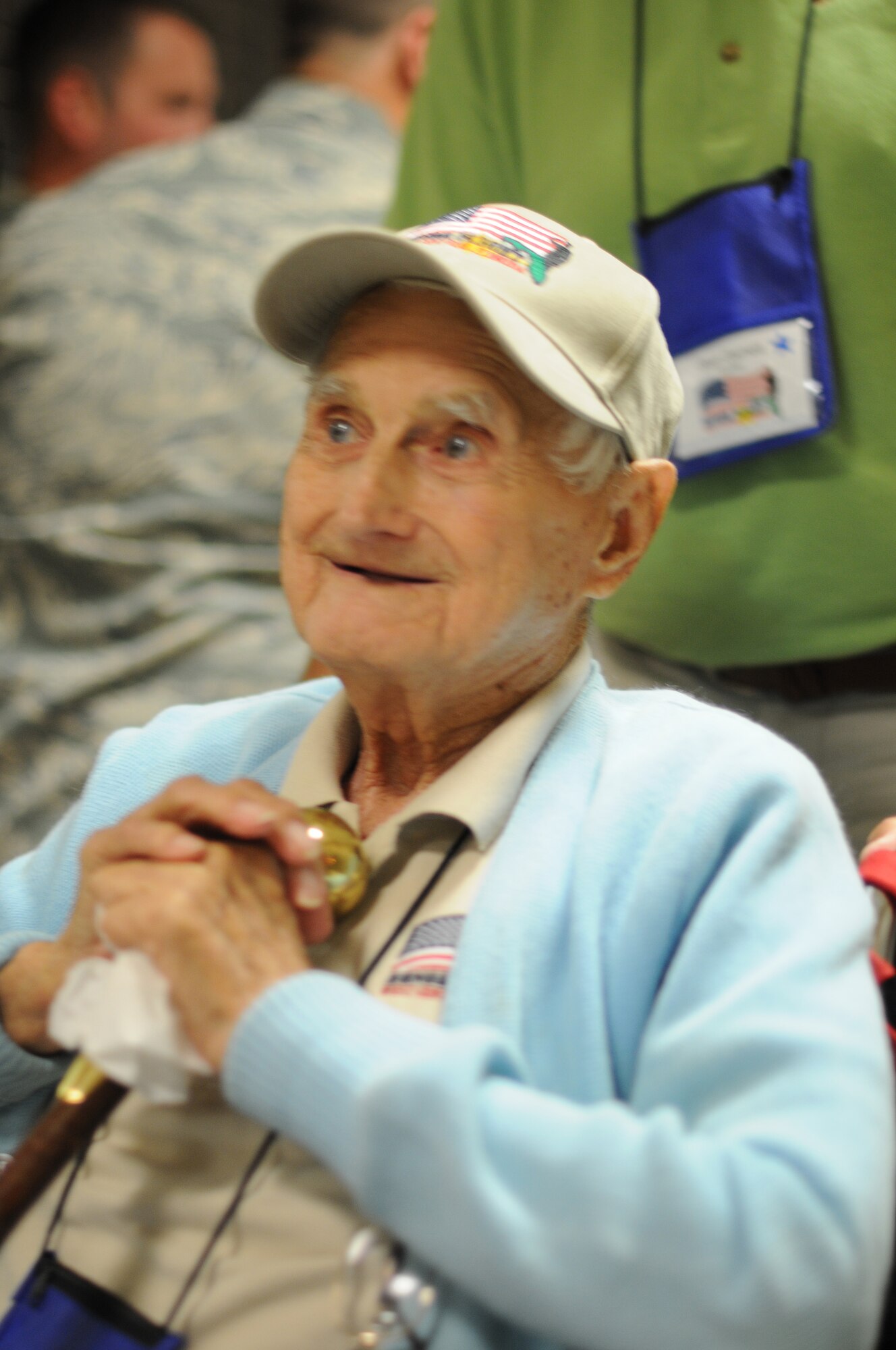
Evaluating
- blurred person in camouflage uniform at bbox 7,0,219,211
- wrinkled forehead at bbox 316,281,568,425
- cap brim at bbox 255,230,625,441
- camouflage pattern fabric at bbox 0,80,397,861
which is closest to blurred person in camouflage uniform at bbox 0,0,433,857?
camouflage pattern fabric at bbox 0,80,397,861

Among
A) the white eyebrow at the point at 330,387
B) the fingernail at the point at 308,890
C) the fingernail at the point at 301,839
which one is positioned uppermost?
the white eyebrow at the point at 330,387

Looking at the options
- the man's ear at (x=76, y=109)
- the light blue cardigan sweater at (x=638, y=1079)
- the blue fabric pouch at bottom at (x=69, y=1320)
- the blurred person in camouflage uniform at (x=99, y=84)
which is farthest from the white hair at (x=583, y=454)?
the man's ear at (x=76, y=109)

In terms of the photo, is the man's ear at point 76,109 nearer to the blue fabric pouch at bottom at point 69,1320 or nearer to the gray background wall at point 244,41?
the gray background wall at point 244,41

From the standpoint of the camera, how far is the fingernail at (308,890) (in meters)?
0.96

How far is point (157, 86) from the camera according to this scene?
123 inches

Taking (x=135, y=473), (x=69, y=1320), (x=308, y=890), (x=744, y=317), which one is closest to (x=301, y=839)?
(x=308, y=890)

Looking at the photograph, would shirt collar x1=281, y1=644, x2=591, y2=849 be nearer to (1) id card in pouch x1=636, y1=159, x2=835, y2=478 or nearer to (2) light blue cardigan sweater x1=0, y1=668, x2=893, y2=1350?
(2) light blue cardigan sweater x1=0, y1=668, x2=893, y2=1350

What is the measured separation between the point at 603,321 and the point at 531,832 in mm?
428

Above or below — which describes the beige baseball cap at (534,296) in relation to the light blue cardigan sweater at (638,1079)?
above

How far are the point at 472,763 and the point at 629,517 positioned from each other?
0.28m

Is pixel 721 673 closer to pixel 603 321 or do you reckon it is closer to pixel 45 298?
pixel 603 321

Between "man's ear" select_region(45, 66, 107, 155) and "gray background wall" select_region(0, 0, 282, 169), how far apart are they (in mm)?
307

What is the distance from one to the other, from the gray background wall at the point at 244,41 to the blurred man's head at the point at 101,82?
35mm

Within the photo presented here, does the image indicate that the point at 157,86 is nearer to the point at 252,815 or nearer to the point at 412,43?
the point at 412,43
